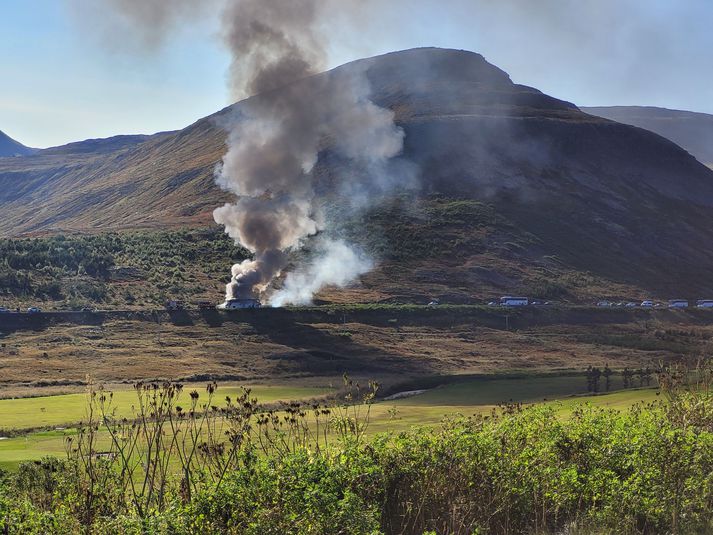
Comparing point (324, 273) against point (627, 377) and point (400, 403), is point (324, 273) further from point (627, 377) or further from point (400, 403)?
point (400, 403)

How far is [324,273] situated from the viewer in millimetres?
155000

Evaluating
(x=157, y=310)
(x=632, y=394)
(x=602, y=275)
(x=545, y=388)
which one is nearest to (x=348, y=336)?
(x=157, y=310)

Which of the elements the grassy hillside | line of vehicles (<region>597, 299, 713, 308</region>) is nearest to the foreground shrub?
the grassy hillside

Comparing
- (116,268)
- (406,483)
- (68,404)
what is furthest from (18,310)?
(406,483)

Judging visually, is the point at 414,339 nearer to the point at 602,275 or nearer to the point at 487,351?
the point at 487,351

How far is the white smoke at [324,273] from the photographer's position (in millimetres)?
132825

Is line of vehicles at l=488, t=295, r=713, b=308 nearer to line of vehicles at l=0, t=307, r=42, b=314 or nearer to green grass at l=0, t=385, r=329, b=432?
line of vehicles at l=0, t=307, r=42, b=314

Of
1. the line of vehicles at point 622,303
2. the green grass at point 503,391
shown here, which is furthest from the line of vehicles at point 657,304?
the green grass at point 503,391

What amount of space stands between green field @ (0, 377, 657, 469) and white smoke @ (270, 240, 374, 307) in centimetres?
5698

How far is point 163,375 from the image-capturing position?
8038cm

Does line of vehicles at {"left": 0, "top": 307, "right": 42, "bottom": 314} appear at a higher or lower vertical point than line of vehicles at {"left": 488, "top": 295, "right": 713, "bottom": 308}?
lower

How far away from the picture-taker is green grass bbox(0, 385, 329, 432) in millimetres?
49406

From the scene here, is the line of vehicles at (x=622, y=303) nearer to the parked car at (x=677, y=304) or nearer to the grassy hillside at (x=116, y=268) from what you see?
the parked car at (x=677, y=304)

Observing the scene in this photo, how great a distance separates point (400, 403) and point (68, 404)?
22922 mm
